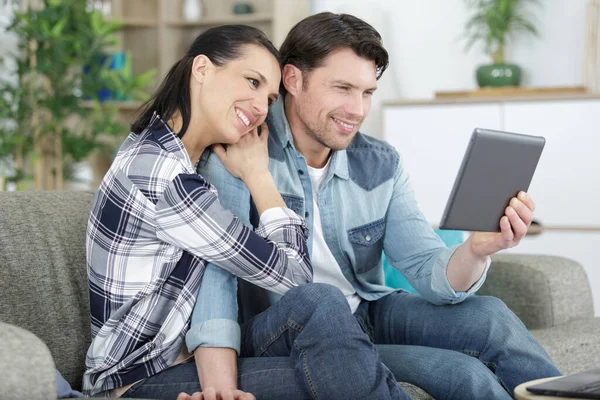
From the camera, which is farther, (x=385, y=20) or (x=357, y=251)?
(x=385, y=20)

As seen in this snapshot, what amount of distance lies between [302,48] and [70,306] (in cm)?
80

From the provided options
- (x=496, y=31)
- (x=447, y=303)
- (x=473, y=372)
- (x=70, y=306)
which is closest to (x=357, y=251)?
(x=447, y=303)

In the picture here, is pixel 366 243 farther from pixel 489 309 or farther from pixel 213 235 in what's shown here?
pixel 213 235

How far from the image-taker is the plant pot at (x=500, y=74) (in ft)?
14.0

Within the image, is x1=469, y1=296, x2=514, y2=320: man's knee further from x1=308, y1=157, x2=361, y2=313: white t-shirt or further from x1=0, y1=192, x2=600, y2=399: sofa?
x1=308, y1=157, x2=361, y2=313: white t-shirt

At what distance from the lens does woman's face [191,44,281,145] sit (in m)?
1.81

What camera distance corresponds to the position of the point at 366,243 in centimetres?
205

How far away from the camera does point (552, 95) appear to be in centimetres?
405

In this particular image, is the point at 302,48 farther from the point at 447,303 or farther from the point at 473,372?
the point at 473,372

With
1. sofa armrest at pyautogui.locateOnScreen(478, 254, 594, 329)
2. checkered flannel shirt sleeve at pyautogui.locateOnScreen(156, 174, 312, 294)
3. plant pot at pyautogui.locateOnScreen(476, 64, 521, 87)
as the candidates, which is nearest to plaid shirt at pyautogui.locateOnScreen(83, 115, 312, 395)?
checkered flannel shirt sleeve at pyautogui.locateOnScreen(156, 174, 312, 294)

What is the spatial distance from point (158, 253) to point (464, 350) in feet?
2.14

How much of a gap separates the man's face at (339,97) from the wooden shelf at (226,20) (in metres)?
2.71

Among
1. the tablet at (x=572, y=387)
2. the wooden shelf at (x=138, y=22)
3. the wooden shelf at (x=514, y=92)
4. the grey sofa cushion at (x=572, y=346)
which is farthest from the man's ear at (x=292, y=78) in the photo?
the wooden shelf at (x=138, y=22)

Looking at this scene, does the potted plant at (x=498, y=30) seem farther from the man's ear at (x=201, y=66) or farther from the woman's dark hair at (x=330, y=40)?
the man's ear at (x=201, y=66)
